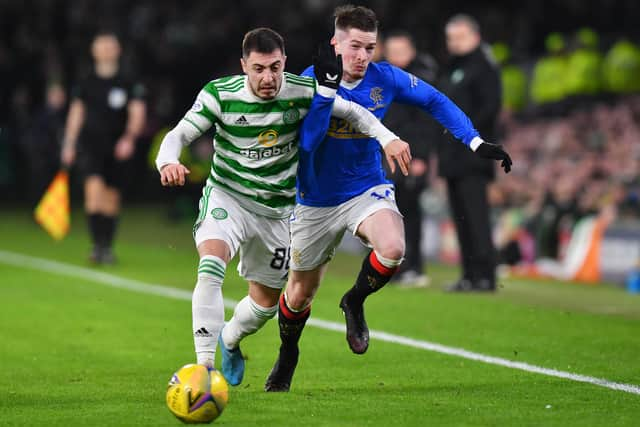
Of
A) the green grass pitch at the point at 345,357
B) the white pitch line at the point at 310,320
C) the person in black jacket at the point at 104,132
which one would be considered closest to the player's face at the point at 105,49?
the person in black jacket at the point at 104,132

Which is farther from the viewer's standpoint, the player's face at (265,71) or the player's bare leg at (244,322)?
the player's bare leg at (244,322)

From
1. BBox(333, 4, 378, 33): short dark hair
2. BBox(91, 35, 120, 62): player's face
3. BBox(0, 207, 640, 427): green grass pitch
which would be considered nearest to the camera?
BBox(0, 207, 640, 427): green grass pitch

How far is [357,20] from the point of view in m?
7.91

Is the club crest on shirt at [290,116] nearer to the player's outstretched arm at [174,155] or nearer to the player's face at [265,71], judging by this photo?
the player's face at [265,71]

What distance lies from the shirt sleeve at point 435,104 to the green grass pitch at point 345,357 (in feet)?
4.90

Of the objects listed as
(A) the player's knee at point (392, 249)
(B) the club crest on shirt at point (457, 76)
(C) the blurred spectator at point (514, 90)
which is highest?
(A) the player's knee at point (392, 249)

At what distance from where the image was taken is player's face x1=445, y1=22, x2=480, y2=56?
530 inches

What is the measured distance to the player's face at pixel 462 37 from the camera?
44.2 feet

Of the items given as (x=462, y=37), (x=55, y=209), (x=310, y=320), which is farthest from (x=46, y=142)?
(x=310, y=320)

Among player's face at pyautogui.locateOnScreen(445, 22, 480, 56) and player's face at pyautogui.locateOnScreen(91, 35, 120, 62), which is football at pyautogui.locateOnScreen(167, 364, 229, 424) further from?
player's face at pyautogui.locateOnScreen(91, 35, 120, 62)

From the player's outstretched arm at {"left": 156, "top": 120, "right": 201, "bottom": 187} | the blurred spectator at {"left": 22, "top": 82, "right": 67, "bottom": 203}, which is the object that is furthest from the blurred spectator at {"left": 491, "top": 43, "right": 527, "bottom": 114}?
the player's outstretched arm at {"left": 156, "top": 120, "right": 201, "bottom": 187}

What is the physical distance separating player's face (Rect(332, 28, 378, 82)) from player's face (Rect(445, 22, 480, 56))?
5.62 m

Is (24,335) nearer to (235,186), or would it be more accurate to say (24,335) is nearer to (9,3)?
(235,186)

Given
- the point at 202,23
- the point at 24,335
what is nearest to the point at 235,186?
the point at 24,335
